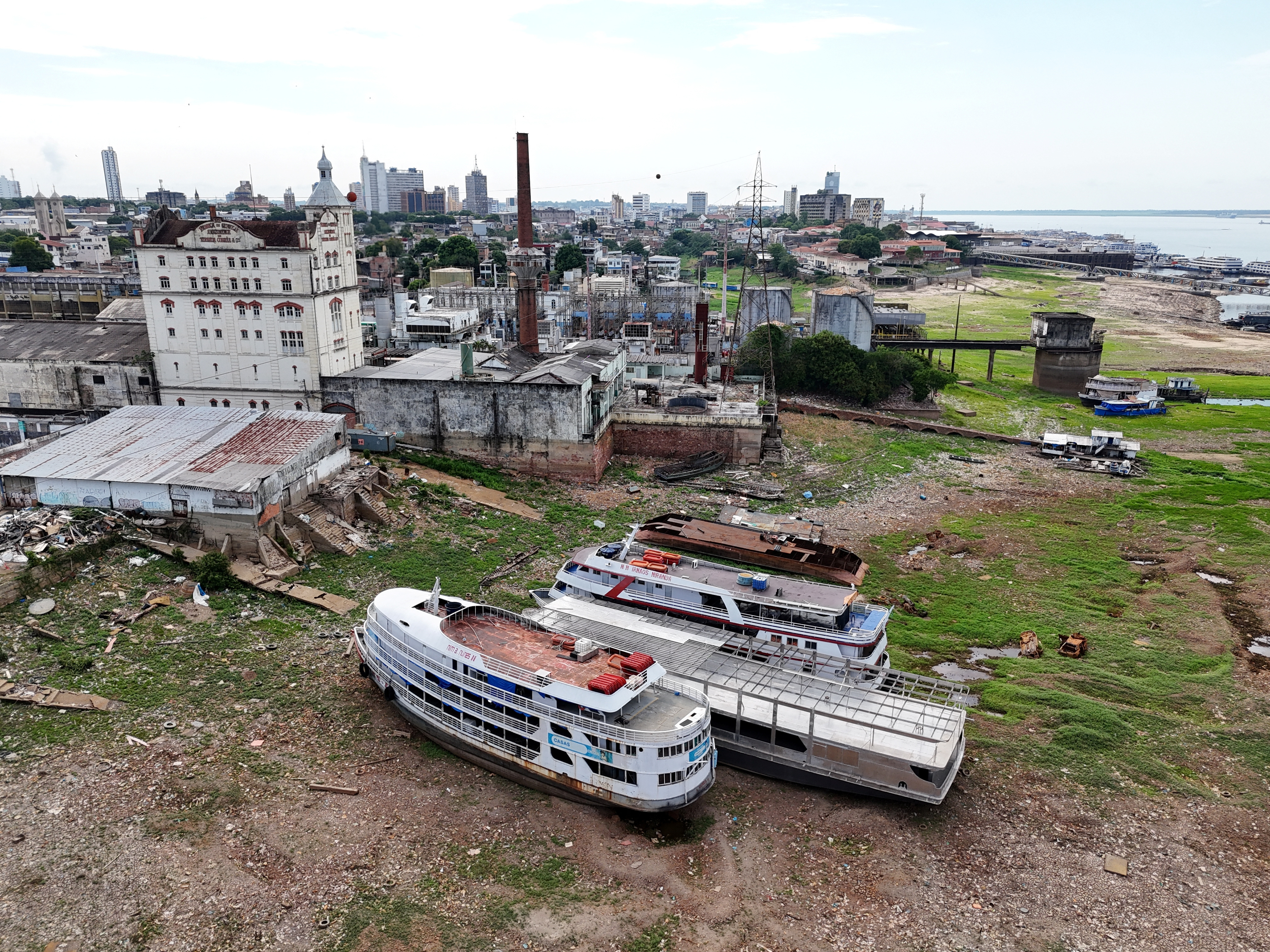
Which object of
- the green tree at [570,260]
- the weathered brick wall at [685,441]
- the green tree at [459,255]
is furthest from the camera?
the green tree at [570,260]

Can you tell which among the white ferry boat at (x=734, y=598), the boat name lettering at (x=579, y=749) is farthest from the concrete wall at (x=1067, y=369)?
the boat name lettering at (x=579, y=749)

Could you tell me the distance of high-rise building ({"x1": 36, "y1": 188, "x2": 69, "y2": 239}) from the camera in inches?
5753

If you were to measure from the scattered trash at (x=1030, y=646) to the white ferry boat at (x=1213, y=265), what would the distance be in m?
188

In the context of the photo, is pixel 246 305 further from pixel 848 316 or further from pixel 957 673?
pixel 848 316

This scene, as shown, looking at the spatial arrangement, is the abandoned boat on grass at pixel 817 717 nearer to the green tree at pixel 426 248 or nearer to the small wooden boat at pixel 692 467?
the small wooden boat at pixel 692 467

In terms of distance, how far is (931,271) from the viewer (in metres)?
147

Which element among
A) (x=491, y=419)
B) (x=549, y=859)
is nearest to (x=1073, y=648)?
(x=549, y=859)

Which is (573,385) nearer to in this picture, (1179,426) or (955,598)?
(955,598)

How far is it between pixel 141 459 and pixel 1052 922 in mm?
32171

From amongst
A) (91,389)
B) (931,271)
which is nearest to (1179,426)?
(91,389)

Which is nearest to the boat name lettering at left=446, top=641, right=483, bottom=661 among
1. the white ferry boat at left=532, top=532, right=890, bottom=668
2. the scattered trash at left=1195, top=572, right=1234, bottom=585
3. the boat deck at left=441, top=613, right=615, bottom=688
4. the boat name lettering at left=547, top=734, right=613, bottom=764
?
the boat deck at left=441, top=613, right=615, bottom=688

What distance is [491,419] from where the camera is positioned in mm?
41344

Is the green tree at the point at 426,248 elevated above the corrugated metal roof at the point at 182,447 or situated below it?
above

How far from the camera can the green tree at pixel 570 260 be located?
11344 centimetres
